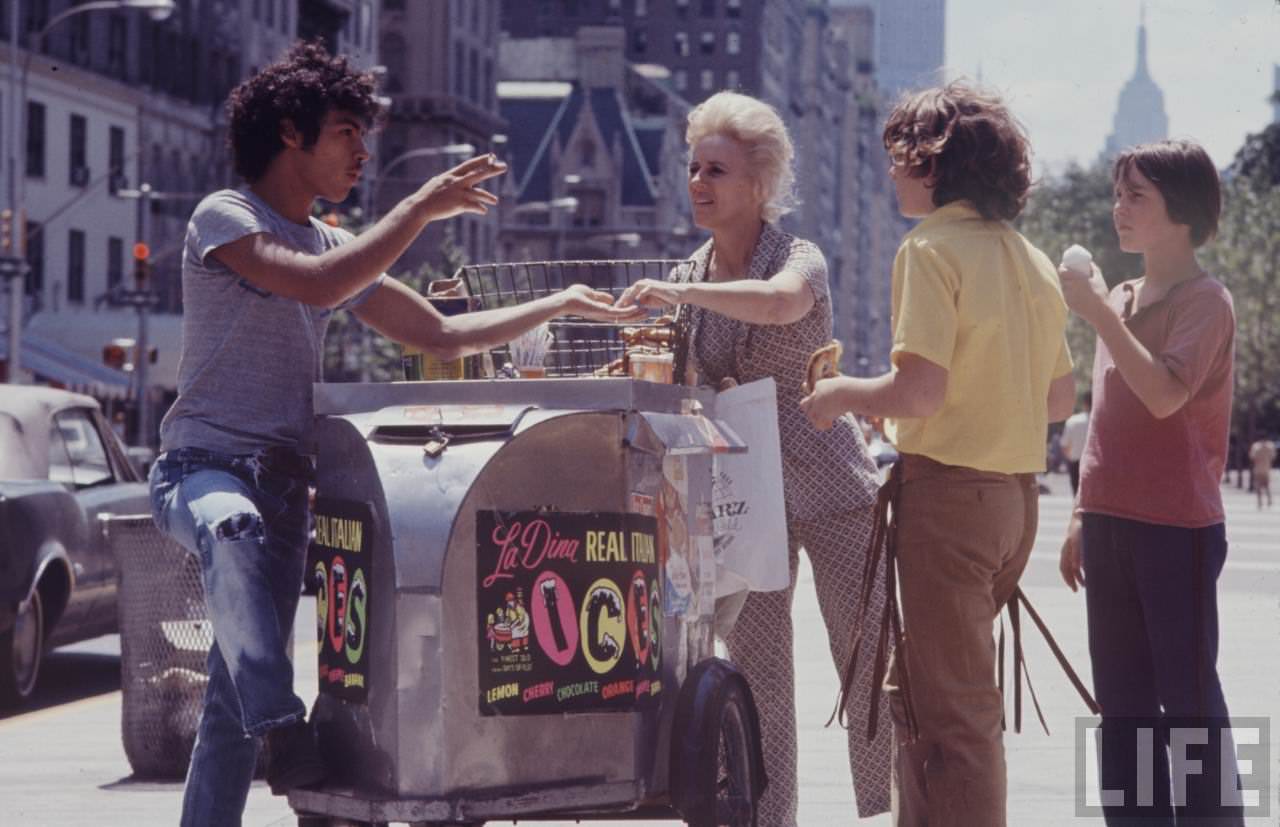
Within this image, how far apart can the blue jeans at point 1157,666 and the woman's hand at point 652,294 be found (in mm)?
1310

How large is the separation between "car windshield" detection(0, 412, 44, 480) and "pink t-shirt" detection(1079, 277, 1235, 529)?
7221 millimetres

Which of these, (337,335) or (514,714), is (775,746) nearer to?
(514,714)

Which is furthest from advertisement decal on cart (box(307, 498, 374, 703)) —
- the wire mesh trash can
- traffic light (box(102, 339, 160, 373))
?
traffic light (box(102, 339, 160, 373))

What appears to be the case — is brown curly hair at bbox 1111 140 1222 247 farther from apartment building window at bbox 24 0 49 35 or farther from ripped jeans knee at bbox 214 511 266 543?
apartment building window at bbox 24 0 49 35

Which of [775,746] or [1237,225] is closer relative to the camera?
[775,746]

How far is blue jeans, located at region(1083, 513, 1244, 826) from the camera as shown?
19.1ft

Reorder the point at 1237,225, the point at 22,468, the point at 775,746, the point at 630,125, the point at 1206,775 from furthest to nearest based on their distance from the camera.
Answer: the point at 630,125, the point at 1237,225, the point at 22,468, the point at 775,746, the point at 1206,775

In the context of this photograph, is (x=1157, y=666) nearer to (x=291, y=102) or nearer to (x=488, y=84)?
(x=291, y=102)

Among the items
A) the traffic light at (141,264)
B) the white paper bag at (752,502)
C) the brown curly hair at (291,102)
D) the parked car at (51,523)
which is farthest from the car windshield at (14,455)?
the traffic light at (141,264)

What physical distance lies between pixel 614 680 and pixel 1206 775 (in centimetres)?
161

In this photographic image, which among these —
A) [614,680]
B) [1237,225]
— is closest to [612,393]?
[614,680]

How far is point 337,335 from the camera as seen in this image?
188 feet

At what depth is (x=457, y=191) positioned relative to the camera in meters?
4.97

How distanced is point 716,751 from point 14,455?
753cm
